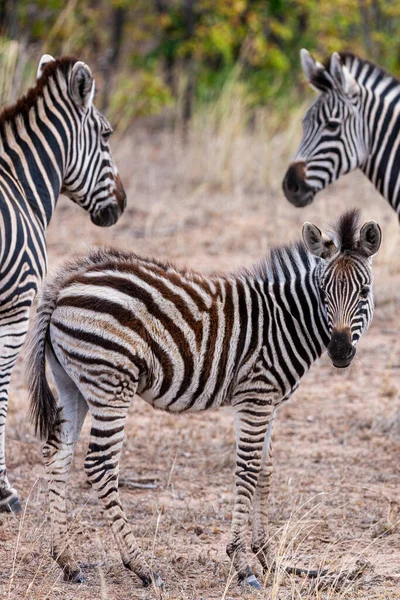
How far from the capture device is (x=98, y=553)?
5285mm

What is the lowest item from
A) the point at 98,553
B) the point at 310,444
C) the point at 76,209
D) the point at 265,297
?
the point at 98,553

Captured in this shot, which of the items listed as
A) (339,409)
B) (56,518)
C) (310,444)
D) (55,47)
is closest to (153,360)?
(56,518)

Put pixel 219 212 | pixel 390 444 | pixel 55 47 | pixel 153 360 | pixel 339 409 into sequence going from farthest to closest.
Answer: pixel 55 47 → pixel 219 212 → pixel 339 409 → pixel 390 444 → pixel 153 360

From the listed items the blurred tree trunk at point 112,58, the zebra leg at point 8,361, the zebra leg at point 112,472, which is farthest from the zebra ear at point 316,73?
the blurred tree trunk at point 112,58

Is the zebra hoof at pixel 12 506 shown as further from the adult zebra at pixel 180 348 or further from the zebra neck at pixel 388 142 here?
the zebra neck at pixel 388 142

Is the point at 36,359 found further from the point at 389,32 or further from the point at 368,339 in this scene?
the point at 389,32

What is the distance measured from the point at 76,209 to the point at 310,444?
25.7ft

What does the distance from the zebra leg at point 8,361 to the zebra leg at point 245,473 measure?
170 centimetres

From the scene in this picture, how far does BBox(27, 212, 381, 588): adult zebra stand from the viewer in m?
4.77

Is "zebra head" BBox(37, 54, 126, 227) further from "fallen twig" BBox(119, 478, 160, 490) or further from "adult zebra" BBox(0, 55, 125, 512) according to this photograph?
"fallen twig" BBox(119, 478, 160, 490)

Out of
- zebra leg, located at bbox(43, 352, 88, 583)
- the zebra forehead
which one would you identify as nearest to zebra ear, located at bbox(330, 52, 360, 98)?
the zebra forehead

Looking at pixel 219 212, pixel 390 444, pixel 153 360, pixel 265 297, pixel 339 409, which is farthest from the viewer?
pixel 219 212

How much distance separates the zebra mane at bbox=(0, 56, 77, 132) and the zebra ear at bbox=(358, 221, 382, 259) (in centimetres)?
273

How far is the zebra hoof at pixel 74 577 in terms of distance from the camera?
490cm
